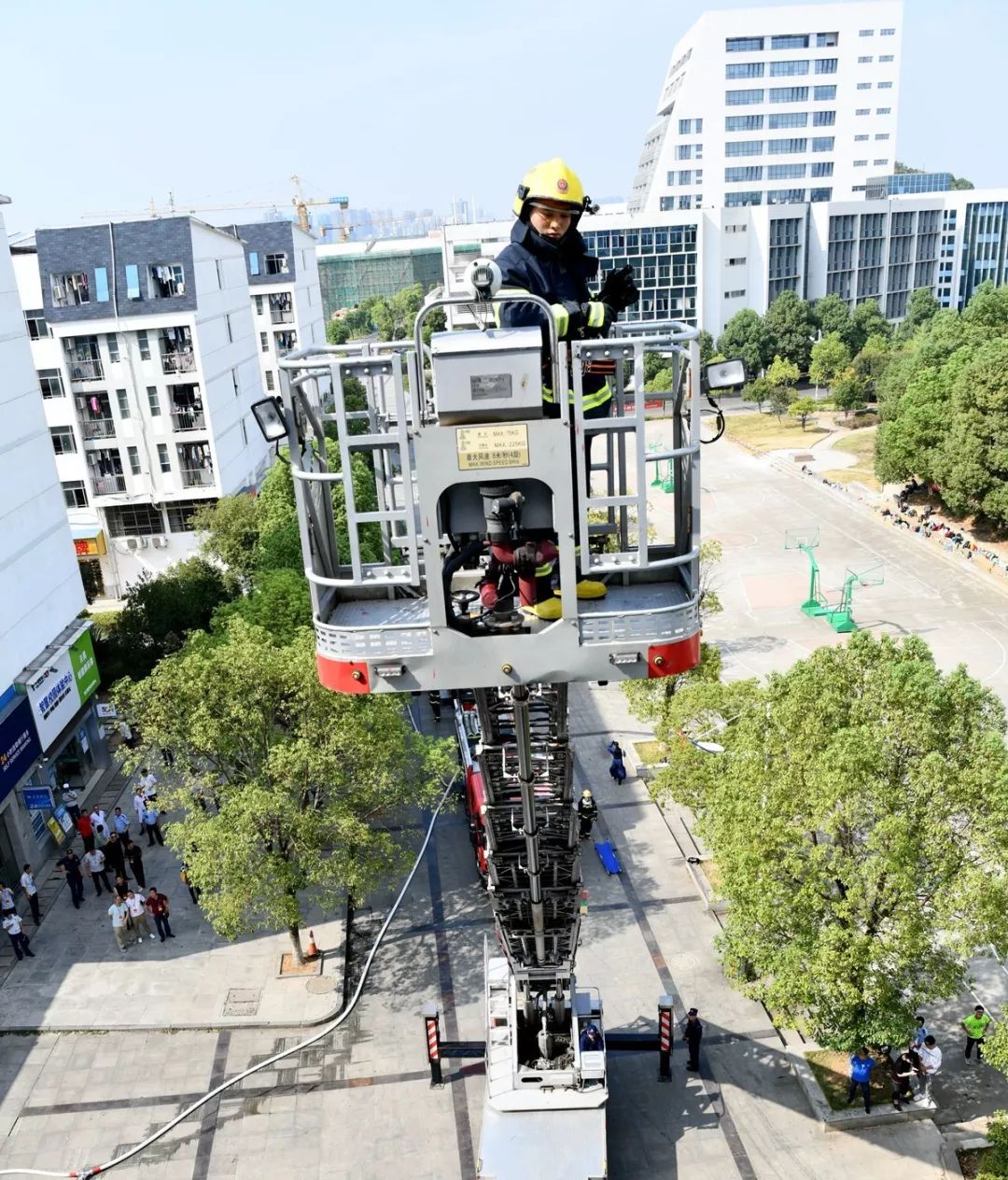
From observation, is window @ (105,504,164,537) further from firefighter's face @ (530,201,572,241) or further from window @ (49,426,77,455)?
firefighter's face @ (530,201,572,241)

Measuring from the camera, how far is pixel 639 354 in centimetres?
732

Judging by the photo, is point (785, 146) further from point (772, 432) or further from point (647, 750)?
point (647, 750)

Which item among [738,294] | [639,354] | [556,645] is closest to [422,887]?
[556,645]

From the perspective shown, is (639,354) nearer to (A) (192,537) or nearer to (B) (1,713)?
(B) (1,713)

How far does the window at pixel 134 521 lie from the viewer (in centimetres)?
3938

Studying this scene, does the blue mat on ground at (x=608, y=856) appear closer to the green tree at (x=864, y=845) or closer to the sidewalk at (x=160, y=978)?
the sidewalk at (x=160, y=978)

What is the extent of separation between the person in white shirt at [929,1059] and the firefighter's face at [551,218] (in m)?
13.4

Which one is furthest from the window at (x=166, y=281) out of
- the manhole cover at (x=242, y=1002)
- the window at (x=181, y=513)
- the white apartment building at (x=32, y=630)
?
the manhole cover at (x=242, y=1002)

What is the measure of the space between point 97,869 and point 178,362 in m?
22.3

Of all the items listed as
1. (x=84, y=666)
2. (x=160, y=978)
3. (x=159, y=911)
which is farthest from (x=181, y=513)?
(x=160, y=978)

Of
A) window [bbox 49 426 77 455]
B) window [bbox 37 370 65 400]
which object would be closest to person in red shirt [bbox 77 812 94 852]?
window [bbox 49 426 77 455]

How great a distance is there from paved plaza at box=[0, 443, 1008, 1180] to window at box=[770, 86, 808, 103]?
89.0 metres

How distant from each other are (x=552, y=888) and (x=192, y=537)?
31.1 metres

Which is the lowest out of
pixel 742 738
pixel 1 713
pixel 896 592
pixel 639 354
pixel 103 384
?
pixel 896 592
